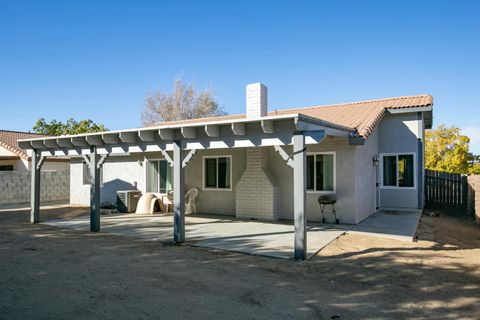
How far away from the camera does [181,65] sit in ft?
105

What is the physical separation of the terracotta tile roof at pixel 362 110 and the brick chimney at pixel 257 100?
1.60 m

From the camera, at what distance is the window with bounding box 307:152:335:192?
1011 cm

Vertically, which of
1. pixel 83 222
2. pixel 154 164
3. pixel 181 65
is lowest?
pixel 83 222

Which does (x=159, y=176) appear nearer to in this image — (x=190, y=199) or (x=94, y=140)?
(x=190, y=199)

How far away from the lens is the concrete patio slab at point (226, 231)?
286 inches

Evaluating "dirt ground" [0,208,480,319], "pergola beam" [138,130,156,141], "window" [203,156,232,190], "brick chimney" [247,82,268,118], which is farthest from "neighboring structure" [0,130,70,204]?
"brick chimney" [247,82,268,118]

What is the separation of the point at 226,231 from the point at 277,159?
3.22 metres

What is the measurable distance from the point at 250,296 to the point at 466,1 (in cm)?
1158

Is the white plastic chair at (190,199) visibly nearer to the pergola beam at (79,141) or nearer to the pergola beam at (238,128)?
the pergola beam at (79,141)

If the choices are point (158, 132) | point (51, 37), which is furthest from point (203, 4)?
point (158, 132)

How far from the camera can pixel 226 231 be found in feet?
29.5

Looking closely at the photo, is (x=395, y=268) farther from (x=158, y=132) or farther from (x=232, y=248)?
(x=158, y=132)

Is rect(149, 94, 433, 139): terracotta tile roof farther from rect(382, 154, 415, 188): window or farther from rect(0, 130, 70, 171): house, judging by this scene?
rect(0, 130, 70, 171): house

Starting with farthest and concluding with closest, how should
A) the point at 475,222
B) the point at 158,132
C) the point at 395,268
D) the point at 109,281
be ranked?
the point at 475,222, the point at 158,132, the point at 395,268, the point at 109,281
